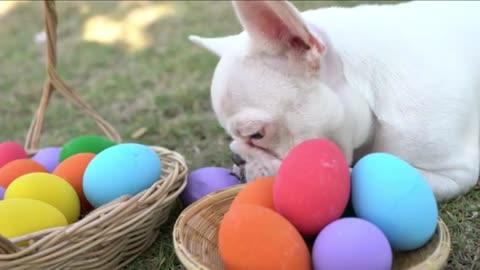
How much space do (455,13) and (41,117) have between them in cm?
163

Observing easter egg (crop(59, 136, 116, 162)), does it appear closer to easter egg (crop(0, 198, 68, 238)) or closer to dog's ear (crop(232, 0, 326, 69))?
easter egg (crop(0, 198, 68, 238))

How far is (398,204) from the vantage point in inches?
58.6

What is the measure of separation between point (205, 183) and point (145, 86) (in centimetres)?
193

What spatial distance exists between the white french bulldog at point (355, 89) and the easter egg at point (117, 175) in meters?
0.28

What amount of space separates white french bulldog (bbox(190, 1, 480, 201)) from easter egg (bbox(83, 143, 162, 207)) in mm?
282

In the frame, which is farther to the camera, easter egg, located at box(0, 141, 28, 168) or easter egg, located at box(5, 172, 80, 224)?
easter egg, located at box(0, 141, 28, 168)

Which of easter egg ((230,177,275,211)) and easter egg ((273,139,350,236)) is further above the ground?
easter egg ((273,139,350,236))

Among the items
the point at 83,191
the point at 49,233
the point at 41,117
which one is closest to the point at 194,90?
the point at 41,117

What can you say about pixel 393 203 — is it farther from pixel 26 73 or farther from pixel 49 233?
pixel 26 73

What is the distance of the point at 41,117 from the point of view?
2.48 meters

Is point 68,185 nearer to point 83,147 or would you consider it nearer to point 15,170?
point 15,170

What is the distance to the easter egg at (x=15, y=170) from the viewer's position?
2.05 metres

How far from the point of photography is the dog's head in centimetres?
181

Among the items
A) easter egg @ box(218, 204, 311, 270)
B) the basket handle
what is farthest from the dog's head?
the basket handle
